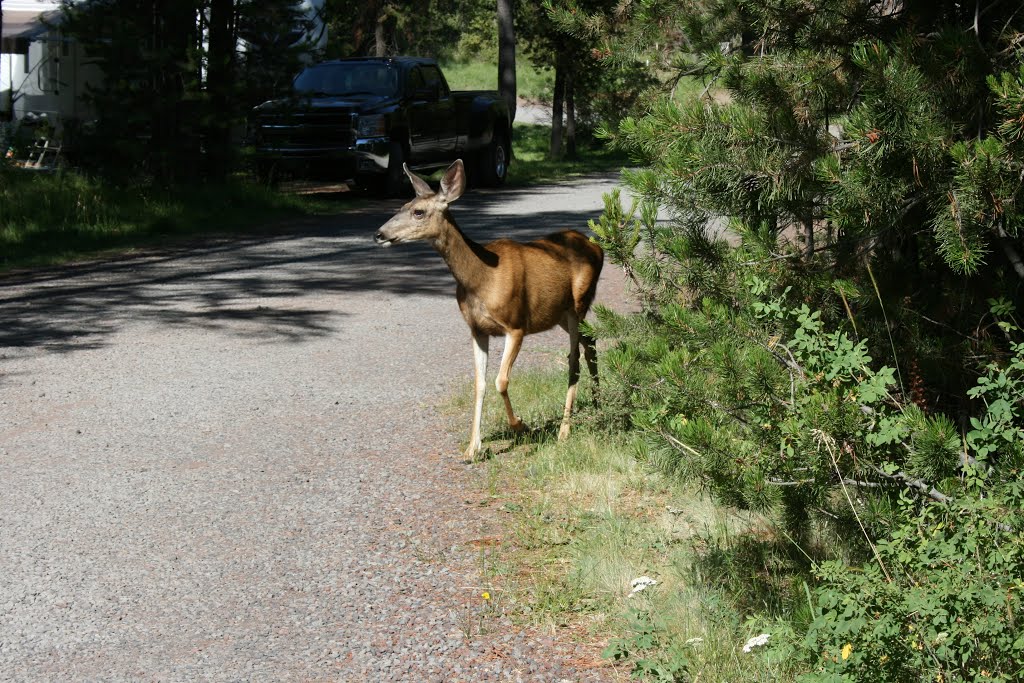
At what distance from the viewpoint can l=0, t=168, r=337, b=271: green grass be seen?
16281mm

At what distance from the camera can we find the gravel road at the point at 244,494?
486cm

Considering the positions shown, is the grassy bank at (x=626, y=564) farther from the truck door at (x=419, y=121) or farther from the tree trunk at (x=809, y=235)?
the truck door at (x=419, y=121)

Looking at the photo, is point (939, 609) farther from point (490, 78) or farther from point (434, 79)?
point (490, 78)

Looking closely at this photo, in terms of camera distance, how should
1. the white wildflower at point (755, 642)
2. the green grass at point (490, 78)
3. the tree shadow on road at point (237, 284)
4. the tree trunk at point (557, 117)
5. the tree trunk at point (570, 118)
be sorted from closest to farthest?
the white wildflower at point (755, 642), the tree shadow on road at point (237, 284), the tree trunk at point (557, 117), the tree trunk at point (570, 118), the green grass at point (490, 78)

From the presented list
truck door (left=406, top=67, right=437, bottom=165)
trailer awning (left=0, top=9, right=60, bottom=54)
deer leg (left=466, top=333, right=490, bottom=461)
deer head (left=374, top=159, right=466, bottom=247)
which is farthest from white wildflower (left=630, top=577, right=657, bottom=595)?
trailer awning (left=0, top=9, right=60, bottom=54)

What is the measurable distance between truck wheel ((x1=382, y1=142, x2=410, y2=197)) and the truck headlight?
16.5 inches

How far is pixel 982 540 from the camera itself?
4.02 m

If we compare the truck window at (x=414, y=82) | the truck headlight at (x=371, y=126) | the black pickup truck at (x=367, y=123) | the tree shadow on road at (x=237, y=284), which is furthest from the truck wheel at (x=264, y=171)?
the tree shadow on road at (x=237, y=284)

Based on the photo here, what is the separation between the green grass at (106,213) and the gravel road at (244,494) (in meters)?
3.27

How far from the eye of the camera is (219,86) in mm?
20141

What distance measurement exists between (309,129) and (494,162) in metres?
5.01

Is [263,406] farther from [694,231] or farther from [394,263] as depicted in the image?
[394,263]

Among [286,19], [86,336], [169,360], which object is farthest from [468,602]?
[286,19]

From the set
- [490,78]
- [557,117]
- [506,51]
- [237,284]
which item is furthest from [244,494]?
[490,78]
